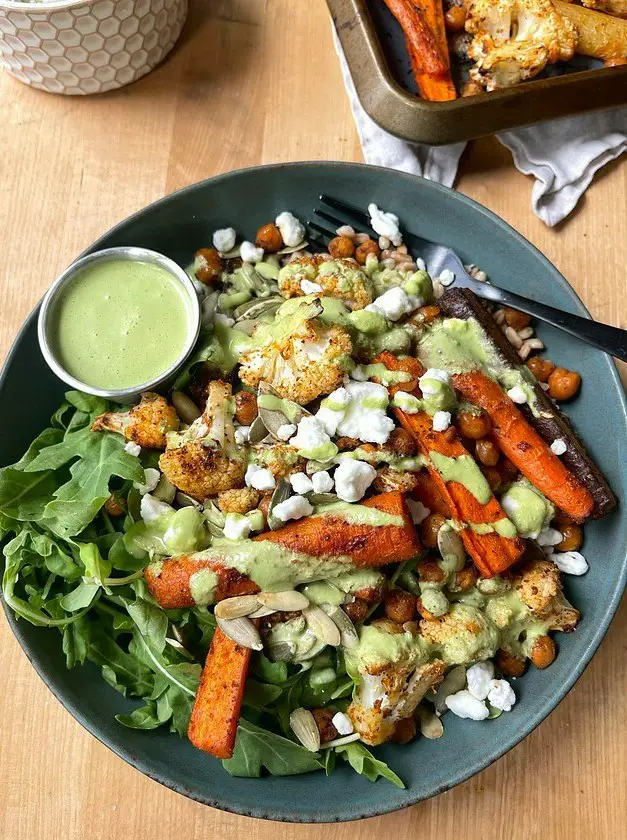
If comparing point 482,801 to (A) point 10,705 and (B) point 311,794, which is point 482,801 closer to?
(B) point 311,794

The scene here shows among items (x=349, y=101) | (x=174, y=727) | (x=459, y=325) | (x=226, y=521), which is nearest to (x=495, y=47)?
(x=349, y=101)

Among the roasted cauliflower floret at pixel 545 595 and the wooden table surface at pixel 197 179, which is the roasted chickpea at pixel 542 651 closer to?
the roasted cauliflower floret at pixel 545 595

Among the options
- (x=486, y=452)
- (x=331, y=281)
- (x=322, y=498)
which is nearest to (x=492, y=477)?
(x=486, y=452)

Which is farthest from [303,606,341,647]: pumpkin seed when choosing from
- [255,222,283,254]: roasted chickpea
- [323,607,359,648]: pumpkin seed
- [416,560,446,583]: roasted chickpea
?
[255,222,283,254]: roasted chickpea

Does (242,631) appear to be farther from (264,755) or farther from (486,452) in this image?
(486,452)

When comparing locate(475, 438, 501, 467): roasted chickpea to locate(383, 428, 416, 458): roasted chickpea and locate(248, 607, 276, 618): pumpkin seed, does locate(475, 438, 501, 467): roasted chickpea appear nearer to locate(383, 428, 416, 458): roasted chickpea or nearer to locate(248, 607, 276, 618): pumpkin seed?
locate(383, 428, 416, 458): roasted chickpea

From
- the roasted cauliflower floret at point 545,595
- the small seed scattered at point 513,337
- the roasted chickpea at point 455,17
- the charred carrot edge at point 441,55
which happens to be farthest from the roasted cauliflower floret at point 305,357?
the roasted chickpea at point 455,17
